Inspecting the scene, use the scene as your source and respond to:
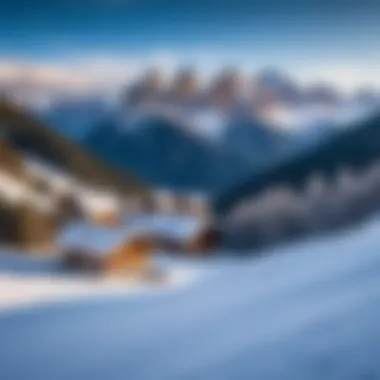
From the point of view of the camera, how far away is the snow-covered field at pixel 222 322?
1620mm

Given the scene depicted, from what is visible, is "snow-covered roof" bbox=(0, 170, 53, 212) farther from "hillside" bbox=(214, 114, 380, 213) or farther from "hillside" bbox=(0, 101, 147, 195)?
"hillside" bbox=(214, 114, 380, 213)

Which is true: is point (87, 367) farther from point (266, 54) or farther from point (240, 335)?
point (266, 54)

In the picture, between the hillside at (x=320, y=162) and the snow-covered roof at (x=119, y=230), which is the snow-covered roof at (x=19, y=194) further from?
the hillside at (x=320, y=162)

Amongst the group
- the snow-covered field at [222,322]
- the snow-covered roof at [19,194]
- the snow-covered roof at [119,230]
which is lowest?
the snow-covered field at [222,322]

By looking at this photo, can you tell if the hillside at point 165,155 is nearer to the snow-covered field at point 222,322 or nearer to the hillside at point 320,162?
the hillside at point 320,162

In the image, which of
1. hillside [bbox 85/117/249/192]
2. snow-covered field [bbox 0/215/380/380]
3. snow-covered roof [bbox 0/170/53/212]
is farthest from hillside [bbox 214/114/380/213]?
snow-covered roof [bbox 0/170/53/212]

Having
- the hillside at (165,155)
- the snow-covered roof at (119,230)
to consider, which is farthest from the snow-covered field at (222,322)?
the hillside at (165,155)

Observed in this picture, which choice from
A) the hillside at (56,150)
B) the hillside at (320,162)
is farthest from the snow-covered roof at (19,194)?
the hillside at (320,162)

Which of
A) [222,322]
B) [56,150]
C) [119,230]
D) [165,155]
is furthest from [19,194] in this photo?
[222,322]

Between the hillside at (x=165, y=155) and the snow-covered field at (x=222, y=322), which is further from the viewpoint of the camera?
the hillside at (x=165, y=155)

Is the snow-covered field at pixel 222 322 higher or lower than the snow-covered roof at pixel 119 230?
lower

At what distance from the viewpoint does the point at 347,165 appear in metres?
1.75

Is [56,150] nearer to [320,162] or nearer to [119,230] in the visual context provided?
[119,230]

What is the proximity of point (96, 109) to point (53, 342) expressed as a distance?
1.78 ft
